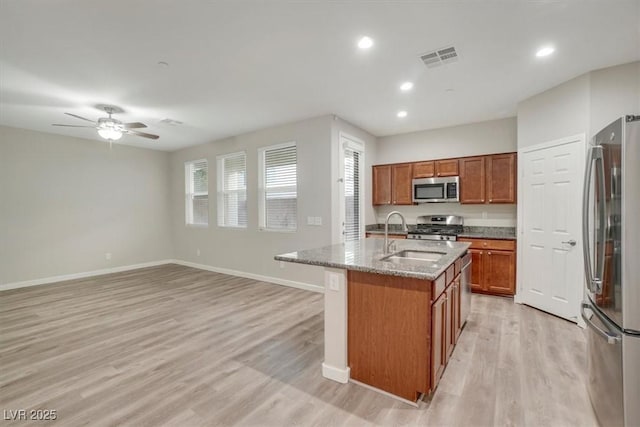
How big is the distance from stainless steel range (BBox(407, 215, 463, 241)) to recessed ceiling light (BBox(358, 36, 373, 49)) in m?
3.30

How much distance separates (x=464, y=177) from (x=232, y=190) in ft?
14.9

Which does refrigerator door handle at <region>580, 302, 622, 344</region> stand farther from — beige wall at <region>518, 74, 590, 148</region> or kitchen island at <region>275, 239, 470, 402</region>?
beige wall at <region>518, 74, 590, 148</region>

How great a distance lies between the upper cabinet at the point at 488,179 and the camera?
14.5 ft

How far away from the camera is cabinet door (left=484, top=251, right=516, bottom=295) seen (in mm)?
4160

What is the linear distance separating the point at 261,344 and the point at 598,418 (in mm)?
2564

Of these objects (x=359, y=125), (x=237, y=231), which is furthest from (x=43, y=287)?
(x=359, y=125)

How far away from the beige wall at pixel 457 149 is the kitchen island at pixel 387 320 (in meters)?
3.03

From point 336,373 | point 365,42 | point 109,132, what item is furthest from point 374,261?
point 109,132

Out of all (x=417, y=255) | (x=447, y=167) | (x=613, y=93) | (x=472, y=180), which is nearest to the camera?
(x=417, y=255)

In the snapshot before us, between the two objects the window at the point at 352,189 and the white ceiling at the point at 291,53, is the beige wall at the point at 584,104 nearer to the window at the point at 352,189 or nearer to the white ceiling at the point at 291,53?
the white ceiling at the point at 291,53

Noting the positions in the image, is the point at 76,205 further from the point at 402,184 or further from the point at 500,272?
the point at 500,272

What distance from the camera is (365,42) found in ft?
8.30

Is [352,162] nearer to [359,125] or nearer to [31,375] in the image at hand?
[359,125]

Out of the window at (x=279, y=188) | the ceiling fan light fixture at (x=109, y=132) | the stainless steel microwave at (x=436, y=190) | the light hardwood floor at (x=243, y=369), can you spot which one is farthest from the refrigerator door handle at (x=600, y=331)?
the ceiling fan light fixture at (x=109, y=132)
